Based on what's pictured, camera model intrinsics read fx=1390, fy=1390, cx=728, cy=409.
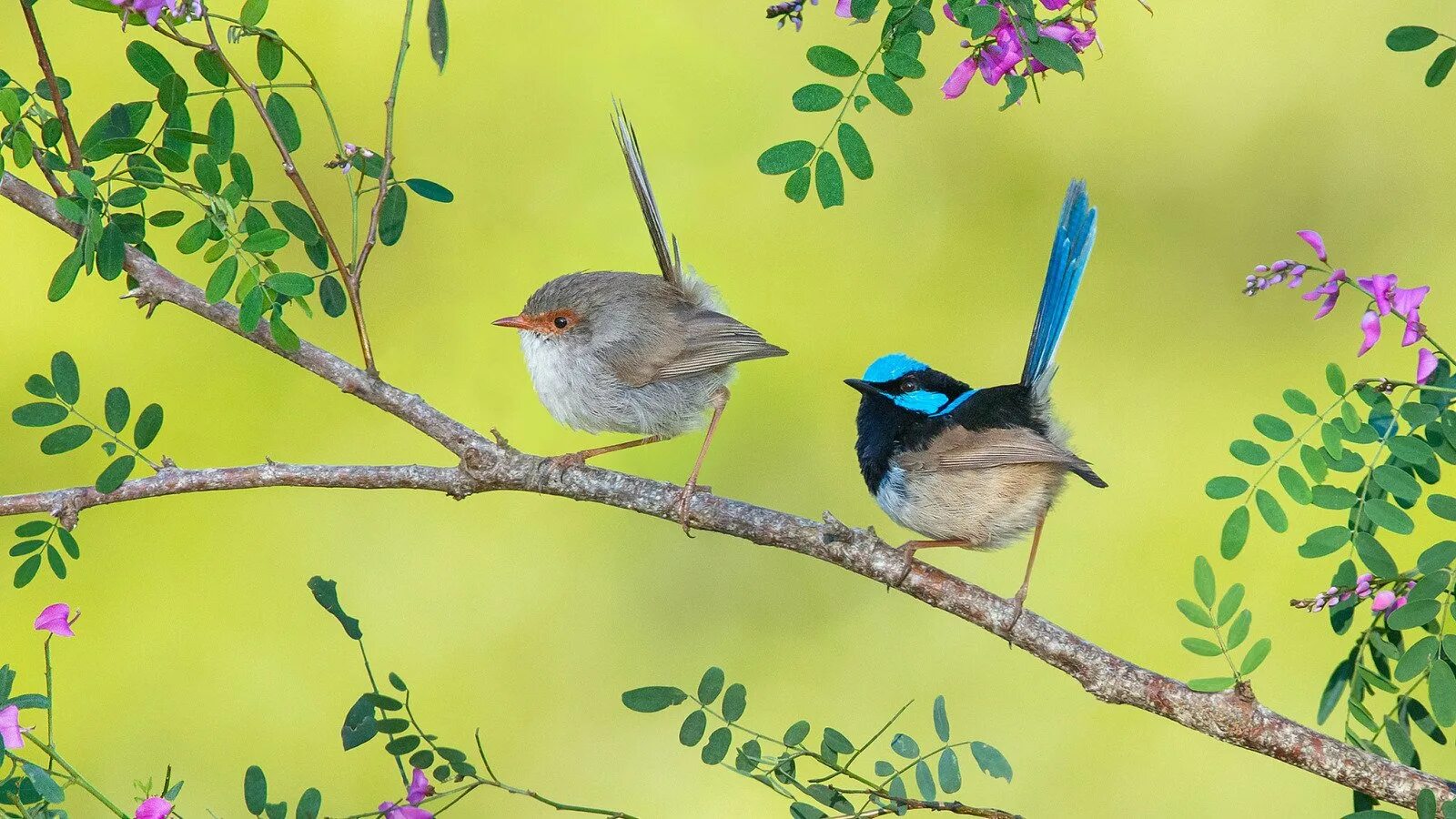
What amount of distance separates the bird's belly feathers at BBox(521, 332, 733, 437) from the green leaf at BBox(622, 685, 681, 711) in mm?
1072

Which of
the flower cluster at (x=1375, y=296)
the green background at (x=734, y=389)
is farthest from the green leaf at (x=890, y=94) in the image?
the green background at (x=734, y=389)

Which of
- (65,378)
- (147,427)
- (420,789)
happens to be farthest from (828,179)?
(65,378)

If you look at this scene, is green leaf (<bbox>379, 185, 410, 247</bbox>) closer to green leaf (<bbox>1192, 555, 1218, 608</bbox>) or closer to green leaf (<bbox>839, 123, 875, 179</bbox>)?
green leaf (<bbox>839, 123, 875, 179</bbox>)

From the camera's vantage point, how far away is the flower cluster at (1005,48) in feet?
7.11

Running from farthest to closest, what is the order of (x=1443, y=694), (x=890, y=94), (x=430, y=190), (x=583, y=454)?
(x=583, y=454) < (x=430, y=190) < (x=890, y=94) < (x=1443, y=694)

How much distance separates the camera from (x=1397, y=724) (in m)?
2.24

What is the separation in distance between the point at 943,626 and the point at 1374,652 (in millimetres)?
2522

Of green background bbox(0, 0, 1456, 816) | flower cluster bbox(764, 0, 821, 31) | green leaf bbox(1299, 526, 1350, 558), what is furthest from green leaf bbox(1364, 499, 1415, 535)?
green background bbox(0, 0, 1456, 816)

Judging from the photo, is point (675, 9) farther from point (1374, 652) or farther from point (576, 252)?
point (1374, 652)

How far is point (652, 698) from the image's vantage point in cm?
231

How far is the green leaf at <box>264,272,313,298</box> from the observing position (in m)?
2.31

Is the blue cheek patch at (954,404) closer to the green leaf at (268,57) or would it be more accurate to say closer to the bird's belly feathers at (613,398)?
the bird's belly feathers at (613,398)

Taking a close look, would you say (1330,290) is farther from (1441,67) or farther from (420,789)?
(420,789)

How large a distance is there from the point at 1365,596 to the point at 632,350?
1678mm
